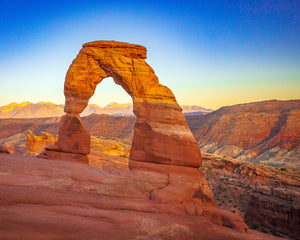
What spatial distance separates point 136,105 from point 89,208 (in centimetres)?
622

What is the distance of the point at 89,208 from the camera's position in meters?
7.94

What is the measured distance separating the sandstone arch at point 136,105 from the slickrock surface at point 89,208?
1.42 metres

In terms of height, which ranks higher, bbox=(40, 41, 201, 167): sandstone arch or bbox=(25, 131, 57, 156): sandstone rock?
bbox=(40, 41, 201, 167): sandstone arch

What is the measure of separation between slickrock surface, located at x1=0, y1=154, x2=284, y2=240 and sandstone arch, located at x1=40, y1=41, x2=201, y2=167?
142 cm

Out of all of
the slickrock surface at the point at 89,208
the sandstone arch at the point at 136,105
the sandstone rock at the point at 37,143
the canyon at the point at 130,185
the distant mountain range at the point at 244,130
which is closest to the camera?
the slickrock surface at the point at 89,208

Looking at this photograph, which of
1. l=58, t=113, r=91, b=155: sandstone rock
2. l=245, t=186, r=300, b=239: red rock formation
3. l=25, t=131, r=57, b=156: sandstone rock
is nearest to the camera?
l=245, t=186, r=300, b=239: red rock formation

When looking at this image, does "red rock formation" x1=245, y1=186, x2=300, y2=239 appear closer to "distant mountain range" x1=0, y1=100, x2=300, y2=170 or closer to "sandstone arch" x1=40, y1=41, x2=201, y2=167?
"sandstone arch" x1=40, y1=41, x2=201, y2=167

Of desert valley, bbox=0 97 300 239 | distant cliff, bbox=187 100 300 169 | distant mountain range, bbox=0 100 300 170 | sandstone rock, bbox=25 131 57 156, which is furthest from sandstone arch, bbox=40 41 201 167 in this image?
distant cliff, bbox=187 100 300 169

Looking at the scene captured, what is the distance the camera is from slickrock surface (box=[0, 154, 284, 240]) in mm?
5984

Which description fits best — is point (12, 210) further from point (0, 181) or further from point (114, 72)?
point (114, 72)

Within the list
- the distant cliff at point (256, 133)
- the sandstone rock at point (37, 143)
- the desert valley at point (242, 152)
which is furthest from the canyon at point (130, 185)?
the distant cliff at point (256, 133)

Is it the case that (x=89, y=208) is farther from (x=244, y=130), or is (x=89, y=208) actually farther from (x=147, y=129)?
(x=244, y=130)

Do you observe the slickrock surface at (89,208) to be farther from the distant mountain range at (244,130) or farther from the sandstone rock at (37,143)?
the distant mountain range at (244,130)

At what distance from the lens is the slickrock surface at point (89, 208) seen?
5.98 metres
